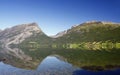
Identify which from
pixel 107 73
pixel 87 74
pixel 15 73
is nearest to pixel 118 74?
pixel 107 73

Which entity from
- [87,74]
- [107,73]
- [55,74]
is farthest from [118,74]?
[55,74]

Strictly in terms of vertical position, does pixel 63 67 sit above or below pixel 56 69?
above

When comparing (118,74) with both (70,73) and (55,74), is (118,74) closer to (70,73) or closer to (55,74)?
(70,73)

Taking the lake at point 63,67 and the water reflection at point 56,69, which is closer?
the water reflection at point 56,69

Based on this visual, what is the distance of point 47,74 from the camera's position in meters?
77.1

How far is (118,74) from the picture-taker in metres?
76.1

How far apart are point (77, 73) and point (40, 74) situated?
44.1ft

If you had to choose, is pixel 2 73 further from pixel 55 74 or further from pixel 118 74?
pixel 118 74

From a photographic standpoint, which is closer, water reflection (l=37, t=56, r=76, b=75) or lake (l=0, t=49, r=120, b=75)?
water reflection (l=37, t=56, r=76, b=75)

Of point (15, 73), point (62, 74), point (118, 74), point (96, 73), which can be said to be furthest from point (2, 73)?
point (118, 74)

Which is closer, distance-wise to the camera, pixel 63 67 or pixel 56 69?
pixel 56 69

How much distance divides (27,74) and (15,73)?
219 inches

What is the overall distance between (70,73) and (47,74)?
842 centimetres

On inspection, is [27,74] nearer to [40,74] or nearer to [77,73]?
[40,74]
